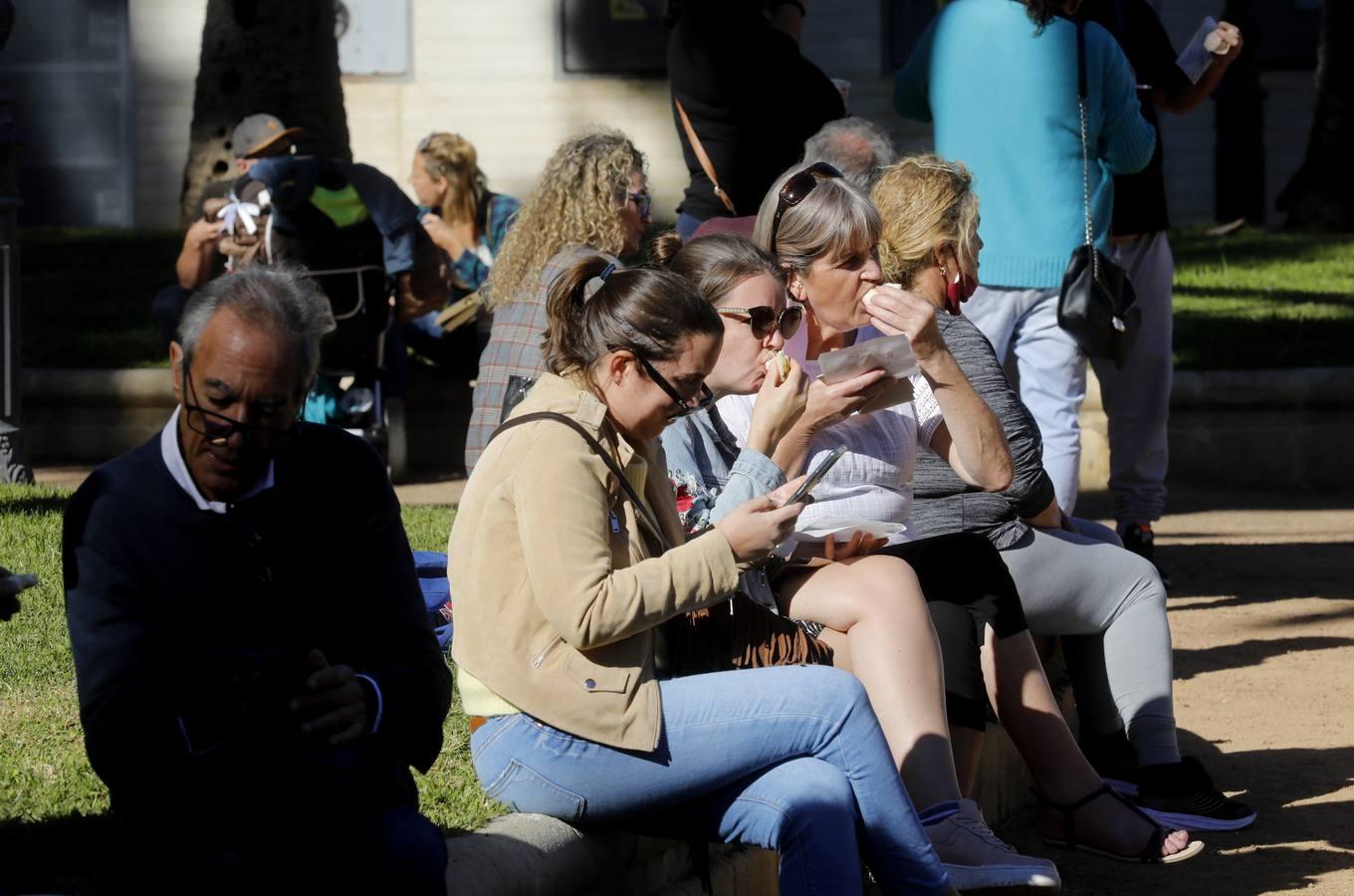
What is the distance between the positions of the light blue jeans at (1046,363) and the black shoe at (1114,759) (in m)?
1.07

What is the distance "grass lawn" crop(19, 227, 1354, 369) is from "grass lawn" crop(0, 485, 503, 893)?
5392mm

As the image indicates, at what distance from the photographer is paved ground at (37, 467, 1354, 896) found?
14.6 ft

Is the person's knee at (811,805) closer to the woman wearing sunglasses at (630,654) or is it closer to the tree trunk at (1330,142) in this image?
the woman wearing sunglasses at (630,654)

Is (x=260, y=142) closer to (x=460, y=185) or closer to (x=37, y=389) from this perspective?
(x=460, y=185)

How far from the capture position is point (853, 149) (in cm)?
588

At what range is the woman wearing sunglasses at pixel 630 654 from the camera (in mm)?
3104

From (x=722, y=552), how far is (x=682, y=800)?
45 centimetres

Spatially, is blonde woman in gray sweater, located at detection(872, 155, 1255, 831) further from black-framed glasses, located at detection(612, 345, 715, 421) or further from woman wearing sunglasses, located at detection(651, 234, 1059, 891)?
black-framed glasses, located at detection(612, 345, 715, 421)

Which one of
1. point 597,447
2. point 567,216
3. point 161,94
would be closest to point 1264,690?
point 567,216

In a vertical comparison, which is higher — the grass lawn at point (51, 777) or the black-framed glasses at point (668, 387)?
the black-framed glasses at point (668, 387)

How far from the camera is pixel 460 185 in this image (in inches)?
359

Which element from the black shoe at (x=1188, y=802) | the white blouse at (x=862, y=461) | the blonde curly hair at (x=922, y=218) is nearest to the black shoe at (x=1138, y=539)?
the black shoe at (x=1188, y=802)

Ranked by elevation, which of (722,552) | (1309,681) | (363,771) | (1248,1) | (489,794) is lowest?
(1309,681)

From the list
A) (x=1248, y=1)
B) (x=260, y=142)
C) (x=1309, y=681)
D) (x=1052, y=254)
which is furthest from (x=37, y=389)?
(x=1248, y=1)
